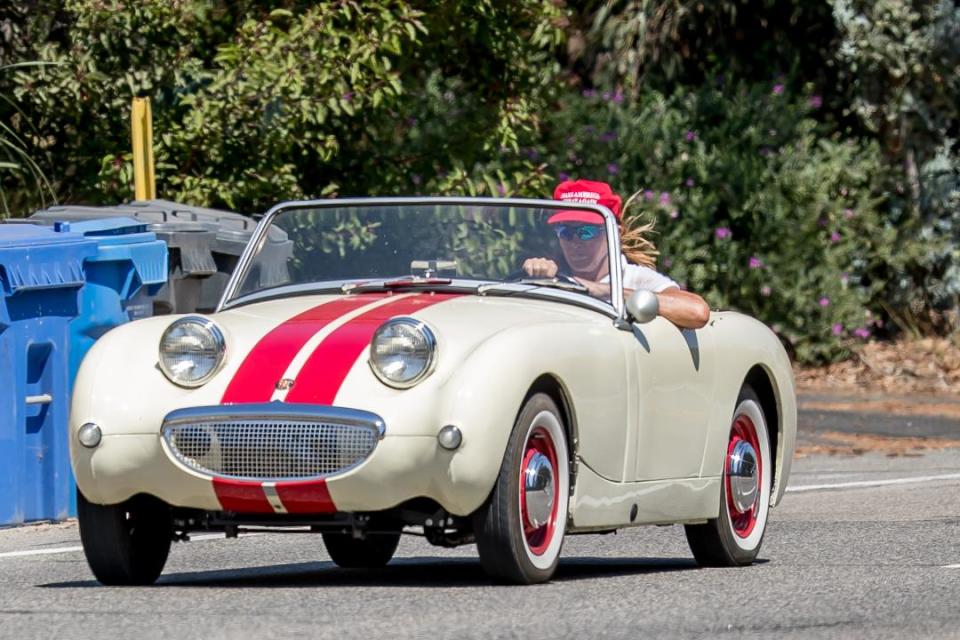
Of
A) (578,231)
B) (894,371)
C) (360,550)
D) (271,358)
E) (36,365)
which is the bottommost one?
(894,371)

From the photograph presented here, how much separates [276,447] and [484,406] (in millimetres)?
651

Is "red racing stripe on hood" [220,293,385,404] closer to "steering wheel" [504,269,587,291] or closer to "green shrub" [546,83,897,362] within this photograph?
"steering wheel" [504,269,587,291]

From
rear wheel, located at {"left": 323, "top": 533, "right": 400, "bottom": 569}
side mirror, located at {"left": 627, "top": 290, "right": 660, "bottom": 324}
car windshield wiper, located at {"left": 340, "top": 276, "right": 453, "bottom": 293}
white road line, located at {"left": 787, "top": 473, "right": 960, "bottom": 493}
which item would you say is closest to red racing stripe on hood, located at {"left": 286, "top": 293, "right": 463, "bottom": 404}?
car windshield wiper, located at {"left": 340, "top": 276, "right": 453, "bottom": 293}

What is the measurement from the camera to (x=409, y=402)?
6.75 metres

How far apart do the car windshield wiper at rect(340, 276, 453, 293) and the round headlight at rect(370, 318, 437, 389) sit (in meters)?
0.91

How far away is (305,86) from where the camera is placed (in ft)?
48.4

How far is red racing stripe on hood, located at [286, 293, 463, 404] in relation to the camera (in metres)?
6.79

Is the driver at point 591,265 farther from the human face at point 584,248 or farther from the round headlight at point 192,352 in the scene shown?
the round headlight at point 192,352

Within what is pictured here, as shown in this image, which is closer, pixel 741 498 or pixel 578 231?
pixel 578 231

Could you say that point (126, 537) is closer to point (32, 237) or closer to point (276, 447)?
point (276, 447)

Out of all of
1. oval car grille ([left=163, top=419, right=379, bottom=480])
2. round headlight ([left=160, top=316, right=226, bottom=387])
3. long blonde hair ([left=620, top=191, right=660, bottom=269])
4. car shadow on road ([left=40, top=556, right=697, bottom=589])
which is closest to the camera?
oval car grille ([left=163, top=419, right=379, bottom=480])

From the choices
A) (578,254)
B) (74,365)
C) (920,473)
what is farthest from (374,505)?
(920,473)

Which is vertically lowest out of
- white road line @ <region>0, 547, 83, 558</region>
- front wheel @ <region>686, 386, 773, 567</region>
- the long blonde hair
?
white road line @ <region>0, 547, 83, 558</region>

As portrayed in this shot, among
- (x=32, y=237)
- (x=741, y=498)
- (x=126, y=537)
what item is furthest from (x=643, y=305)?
(x=32, y=237)
